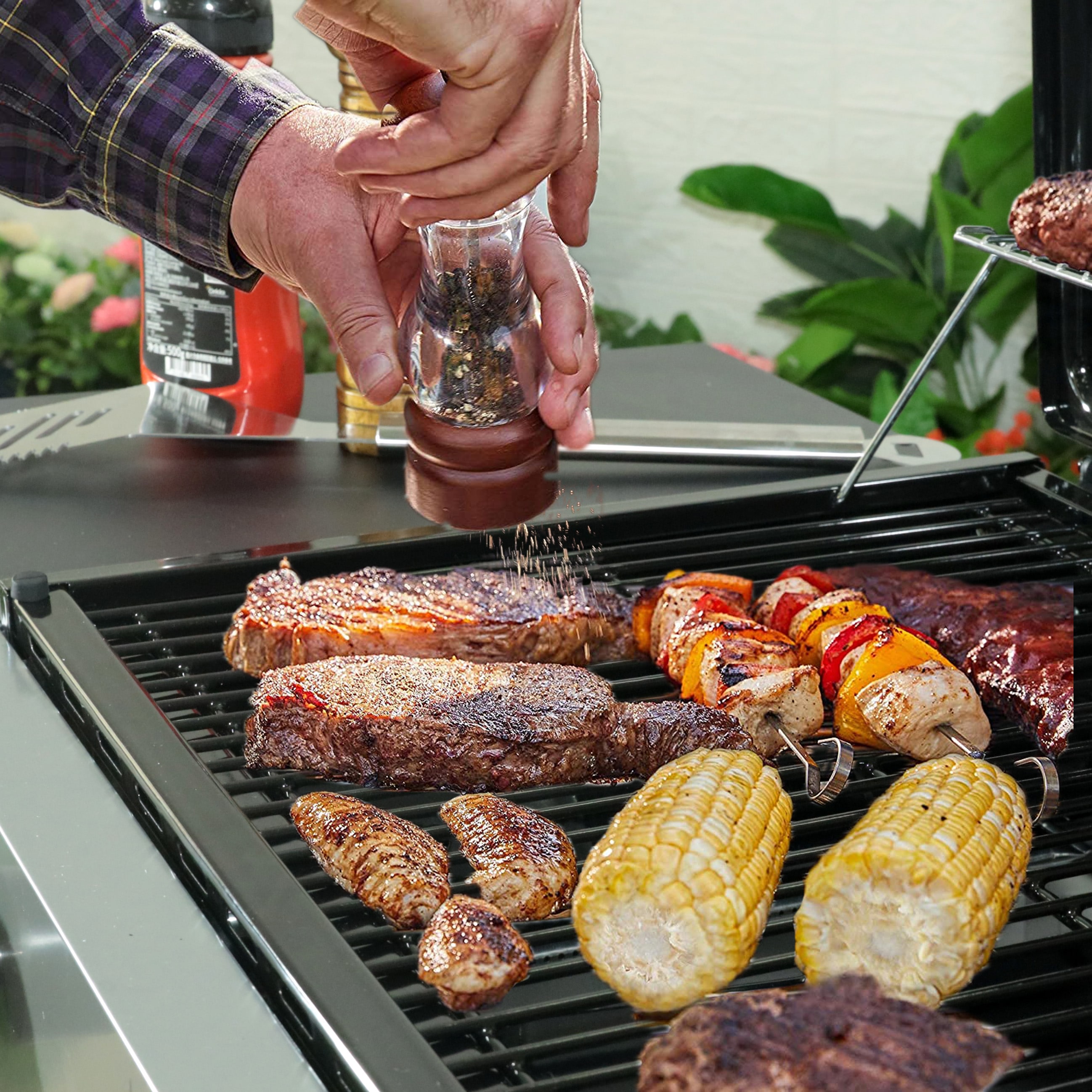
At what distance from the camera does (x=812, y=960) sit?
4.88ft

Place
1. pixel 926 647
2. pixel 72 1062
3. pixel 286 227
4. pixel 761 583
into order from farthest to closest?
pixel 761 583 → pixel 286 227 → pixel 926 647 → pixel 72 1062

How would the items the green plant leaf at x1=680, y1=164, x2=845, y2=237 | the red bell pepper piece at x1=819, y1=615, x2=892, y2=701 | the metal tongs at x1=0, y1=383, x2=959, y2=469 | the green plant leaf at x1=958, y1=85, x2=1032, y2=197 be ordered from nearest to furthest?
1. the red bell pepper piece at x1=819, y1=615, x2=892, y2=701
2. the metal tongs at x1=0, y1=383, x2=959, y2=469
3. the green plant leaf at x1=958, y1=85, x2=1032, y2=197
4. the green plant leaf at x1=680, y1=164, x2=845, y2=237

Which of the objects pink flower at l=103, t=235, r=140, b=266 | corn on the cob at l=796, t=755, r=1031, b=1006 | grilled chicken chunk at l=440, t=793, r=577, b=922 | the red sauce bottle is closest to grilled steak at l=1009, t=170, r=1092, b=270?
corn on the cob at l=796, t=755, r=1031, b=1006

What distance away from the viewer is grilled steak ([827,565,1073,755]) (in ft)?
6.76

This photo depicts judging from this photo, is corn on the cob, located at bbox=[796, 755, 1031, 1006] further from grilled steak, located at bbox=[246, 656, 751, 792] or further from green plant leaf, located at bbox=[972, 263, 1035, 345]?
green plant leaf, located at bbox=[972, 263, 1035, 345]

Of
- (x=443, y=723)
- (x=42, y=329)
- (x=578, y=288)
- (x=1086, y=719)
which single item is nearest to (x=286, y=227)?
(x=578, y=288)

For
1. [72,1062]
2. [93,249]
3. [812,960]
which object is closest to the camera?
[812,960]

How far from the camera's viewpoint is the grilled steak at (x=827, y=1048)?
3.66 feet

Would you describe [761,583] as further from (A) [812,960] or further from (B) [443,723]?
(A) [812,960]

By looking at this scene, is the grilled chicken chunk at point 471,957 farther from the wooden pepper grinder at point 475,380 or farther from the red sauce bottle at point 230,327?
the red sauce bottle at point 230,327

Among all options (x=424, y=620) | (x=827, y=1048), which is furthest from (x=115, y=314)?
(x=827, y=1048)

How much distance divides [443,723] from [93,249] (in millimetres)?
5456

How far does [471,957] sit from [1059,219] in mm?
1379

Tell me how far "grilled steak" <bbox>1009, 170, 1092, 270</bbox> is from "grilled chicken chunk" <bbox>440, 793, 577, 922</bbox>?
112 cm
